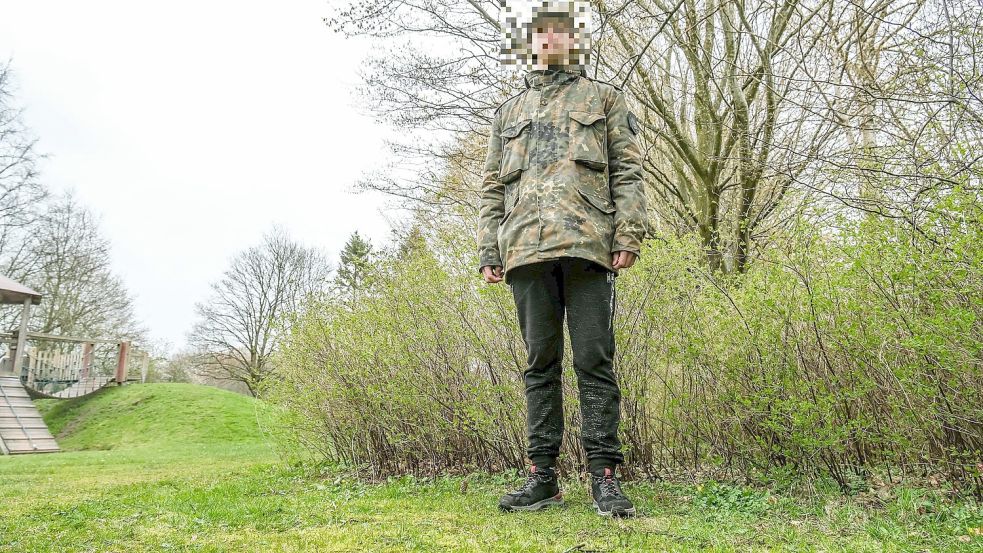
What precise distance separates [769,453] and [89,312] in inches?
939

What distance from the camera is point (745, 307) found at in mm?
2701

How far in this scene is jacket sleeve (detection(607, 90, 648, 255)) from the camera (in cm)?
234

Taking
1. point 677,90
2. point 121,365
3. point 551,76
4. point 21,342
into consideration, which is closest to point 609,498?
point 551,76

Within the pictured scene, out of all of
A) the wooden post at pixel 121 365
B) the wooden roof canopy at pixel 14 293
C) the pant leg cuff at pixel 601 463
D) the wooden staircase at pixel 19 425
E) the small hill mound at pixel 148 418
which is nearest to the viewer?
the pant leg cuff at pixel 601 463

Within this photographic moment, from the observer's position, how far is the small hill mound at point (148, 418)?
14523 mm

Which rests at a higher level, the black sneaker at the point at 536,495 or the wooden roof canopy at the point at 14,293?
the wooden roof canopy at the point at 14,293

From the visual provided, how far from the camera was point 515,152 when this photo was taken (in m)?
2.58

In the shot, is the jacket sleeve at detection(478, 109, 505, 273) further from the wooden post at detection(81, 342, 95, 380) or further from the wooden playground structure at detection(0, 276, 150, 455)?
the wooden post at detection(81, 342, 95, 380)

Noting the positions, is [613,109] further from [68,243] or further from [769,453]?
[68,243]

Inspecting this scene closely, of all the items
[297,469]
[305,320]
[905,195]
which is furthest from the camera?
[297,469]

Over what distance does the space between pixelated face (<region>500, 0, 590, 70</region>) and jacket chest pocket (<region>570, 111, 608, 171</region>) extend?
0.28 metres

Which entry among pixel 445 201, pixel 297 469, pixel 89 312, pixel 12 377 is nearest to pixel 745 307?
pixel 297 469

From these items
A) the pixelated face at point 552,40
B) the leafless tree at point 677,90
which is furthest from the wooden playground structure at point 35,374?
the pixelated face at point 552,40

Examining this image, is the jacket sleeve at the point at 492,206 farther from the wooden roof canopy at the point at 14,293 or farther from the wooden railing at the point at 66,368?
the wooden railing at the point at 66,368
